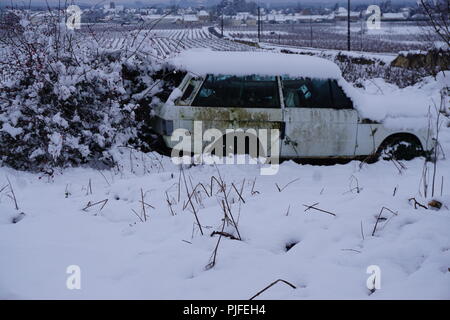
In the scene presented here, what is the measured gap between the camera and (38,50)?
6277 millimetres

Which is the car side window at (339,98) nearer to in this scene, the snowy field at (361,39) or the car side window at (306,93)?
the car side window at (306,93)

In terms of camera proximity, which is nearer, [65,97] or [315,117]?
[65,97]

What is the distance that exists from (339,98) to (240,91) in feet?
5.01

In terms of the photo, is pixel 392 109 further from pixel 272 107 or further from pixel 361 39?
pixel 361 39

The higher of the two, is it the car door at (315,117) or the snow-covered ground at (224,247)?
the car door at (315,117)

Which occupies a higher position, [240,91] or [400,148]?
[240,91]

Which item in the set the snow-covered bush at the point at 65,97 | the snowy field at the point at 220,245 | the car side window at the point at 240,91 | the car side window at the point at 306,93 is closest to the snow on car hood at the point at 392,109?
the car side window at the point at 306,93

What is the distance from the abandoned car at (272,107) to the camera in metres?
5.90

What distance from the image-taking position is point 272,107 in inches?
233

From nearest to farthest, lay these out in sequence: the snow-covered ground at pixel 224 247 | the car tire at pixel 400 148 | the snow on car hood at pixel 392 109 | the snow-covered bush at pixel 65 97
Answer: the snow-covered ground at pixel 224 247 < the snow-covered bush at pixel 65 97 < the snow on car hood at pixel 392 109 < the car tire at pixel 400 148

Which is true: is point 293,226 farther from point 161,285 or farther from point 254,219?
point 161,285

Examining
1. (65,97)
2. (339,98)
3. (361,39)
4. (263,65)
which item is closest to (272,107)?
(263,65)

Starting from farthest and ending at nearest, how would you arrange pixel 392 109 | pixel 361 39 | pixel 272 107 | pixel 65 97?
1. pixel 361 39
2. pixel 392 109
3. pixel 272 107
4. pixel 65 97
